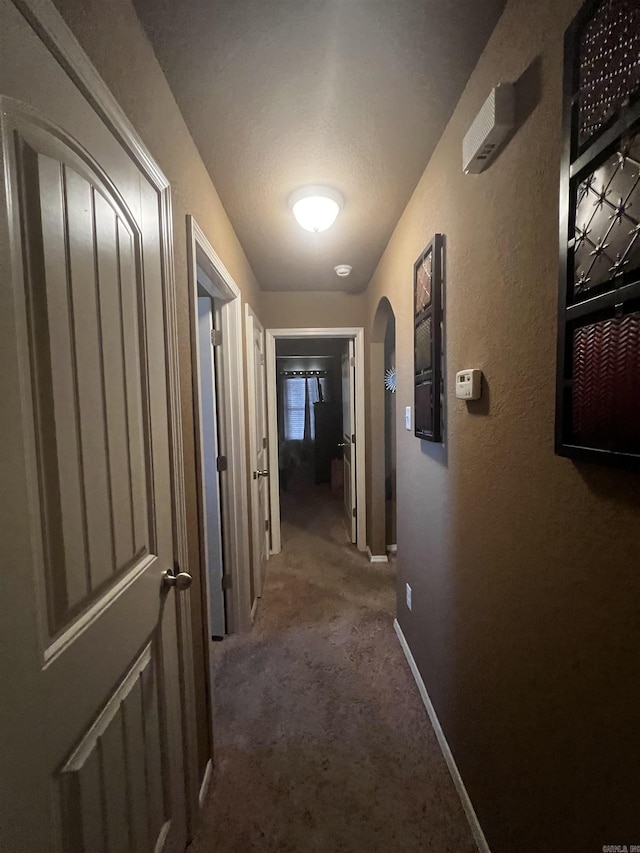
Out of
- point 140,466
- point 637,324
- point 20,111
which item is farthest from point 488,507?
point 20,111

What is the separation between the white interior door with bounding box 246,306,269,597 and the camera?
2365 mm

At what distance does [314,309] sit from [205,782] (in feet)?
9.71

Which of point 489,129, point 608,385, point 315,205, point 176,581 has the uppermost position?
point 315,205

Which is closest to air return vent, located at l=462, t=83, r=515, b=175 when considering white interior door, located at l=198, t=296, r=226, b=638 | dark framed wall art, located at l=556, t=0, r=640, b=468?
dark framed wall art, located at l=556, t=0, r=640, b=468

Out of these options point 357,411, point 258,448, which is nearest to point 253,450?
point 258,448

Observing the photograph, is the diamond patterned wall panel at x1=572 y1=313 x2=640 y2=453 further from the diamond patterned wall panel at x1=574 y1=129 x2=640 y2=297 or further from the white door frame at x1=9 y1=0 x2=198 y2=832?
the white door frame at x1=9 y1=0 x2=198 y2=832

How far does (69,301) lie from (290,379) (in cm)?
549

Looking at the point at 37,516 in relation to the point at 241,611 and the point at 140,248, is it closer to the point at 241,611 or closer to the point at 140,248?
the point at 140,248

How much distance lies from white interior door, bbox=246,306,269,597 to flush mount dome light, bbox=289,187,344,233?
2.52 feet

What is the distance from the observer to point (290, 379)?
19.9ft

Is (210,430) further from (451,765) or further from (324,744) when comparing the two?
(451,765)

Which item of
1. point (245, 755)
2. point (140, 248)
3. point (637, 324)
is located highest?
point (140, 248)

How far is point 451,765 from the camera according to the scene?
1296 mm

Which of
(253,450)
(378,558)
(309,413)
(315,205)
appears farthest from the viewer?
(309,413)
